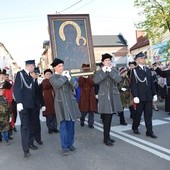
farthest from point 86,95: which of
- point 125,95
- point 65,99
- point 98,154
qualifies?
point 98,154

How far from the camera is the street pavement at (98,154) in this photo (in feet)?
17.0

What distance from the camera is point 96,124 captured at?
938 centimetres

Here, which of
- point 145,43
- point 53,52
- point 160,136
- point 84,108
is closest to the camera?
point 160,136

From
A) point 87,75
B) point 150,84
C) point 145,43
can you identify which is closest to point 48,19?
point 87,75

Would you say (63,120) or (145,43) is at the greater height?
(145,43)

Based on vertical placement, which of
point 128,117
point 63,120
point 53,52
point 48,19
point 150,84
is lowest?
point 128,117

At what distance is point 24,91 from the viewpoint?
6273 mm

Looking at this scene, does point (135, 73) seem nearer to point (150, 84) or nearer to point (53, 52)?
point (150, 84)

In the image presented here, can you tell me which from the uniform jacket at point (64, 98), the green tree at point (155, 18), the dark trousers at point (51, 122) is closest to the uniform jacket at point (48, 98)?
the dark trousers at point (51, 122)

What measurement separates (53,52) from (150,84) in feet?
8.95

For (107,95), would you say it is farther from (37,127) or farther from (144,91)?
(37,127)

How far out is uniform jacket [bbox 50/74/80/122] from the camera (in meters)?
5.99

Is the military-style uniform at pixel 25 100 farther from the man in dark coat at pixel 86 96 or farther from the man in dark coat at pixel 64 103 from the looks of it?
the man in dark coat at pixel 86 96

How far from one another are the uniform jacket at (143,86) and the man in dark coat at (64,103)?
5.41 feet
